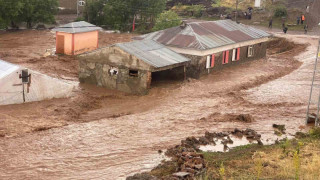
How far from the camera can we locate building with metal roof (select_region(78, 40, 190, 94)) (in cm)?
2900

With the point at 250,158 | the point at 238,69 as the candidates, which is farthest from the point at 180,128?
the point at 238,69

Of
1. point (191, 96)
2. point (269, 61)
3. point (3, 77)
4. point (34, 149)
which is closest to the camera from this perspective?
point (34, 149)

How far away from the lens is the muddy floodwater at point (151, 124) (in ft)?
61.6

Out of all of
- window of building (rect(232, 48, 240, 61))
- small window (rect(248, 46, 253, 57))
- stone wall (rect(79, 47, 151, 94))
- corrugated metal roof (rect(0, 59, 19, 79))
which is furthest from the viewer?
small window (rect(248, 46, 253, 57))

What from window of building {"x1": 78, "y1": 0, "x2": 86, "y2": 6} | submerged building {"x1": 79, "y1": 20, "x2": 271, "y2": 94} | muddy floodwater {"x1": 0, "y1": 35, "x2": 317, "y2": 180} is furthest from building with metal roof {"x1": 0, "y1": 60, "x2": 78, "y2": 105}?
window of building {"x1": 78, "y1": 0, "x2": 86, "y2": 6}

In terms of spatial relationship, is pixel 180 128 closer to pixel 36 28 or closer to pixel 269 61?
pixel 269 61

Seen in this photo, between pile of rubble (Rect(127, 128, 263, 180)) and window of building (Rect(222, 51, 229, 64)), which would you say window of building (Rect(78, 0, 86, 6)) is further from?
pile of rubble (Rect(127, 128, 263, 180))

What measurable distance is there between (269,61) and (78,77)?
55.6ft

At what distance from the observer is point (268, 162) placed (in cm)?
1770

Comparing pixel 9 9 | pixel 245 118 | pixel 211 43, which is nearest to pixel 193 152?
pixel 245 118

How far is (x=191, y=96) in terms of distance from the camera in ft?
97.3

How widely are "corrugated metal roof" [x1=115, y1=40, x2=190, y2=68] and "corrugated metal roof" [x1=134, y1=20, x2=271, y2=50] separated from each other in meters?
1.68

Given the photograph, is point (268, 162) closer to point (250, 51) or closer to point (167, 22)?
point (250, 51)

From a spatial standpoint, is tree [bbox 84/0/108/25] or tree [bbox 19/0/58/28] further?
tree [bbox 84/0/108/25]
